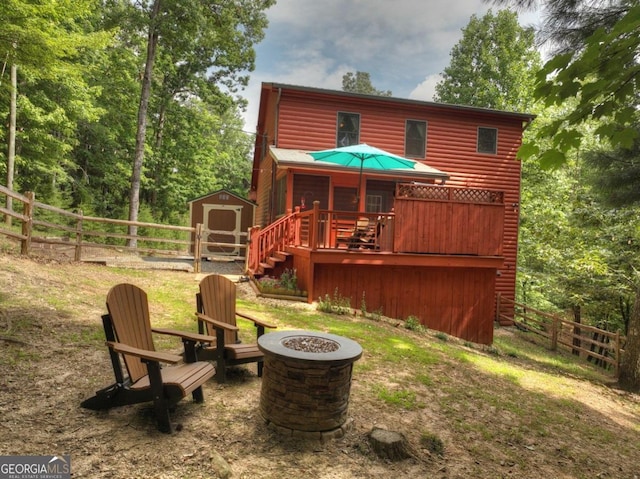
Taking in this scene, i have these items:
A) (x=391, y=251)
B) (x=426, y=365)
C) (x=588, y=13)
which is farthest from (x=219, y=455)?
(x=588, y=13)

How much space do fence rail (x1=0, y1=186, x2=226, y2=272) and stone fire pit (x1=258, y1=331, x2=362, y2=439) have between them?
280 inches

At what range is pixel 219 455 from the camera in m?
2.72

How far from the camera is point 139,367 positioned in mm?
3256

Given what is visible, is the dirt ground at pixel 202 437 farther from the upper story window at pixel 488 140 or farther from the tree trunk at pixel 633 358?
the upper story window at pixel 488 140

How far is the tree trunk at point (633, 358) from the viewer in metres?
7.45

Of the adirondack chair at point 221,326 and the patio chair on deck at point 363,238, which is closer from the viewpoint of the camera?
the adirondack chair at point 221,326

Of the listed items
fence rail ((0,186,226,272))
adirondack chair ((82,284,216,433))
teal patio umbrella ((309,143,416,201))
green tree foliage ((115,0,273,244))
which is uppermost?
green tree foliage ((115,0,273,244))

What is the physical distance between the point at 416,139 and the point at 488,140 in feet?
9.97

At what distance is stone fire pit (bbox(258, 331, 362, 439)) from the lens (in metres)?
3.01

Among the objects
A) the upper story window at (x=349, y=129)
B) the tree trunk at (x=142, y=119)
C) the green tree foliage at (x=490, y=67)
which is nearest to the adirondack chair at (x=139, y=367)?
the upper story window at (x=349, y=129)

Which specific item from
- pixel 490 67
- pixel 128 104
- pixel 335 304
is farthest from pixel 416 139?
pixel 490 67

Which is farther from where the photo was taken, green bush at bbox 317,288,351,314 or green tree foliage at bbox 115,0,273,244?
green tree foliage at bbox 115,0,273,244

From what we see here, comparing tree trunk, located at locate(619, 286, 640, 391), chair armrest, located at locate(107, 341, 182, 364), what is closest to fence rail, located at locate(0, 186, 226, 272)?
chair armrest, located at locate(107, 341, 182, 364)

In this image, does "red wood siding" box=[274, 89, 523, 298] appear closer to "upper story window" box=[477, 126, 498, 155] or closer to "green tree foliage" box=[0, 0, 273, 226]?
"upper story window" box=[477, 126, 498, 155]
